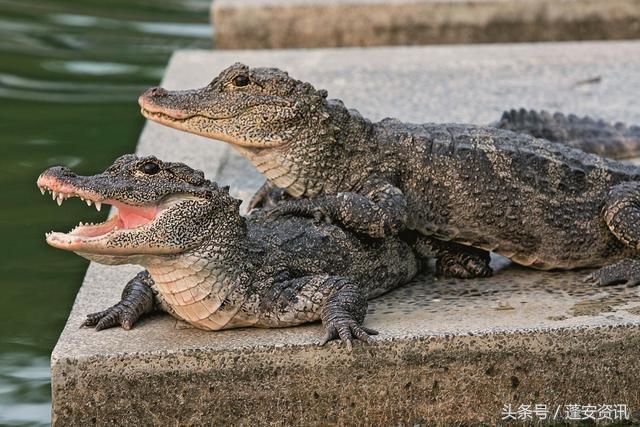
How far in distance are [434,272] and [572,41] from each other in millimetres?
6071

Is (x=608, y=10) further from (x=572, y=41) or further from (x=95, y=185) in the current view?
(x=95, y=185)

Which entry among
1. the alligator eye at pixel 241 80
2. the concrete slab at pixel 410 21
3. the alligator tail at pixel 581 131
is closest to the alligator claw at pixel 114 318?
the alligator eye at pixel 241 80

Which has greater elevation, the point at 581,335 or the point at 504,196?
the point at 504,196

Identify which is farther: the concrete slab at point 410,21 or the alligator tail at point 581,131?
the concrete slab at point 410,21

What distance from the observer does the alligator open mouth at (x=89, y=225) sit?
4.79 meters

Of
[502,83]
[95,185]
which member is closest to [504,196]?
[95,185]

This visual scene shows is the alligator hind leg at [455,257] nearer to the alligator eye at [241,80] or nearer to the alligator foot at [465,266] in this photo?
the alligator foot at [465,266]

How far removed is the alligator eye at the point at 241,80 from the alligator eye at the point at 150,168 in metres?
0.92

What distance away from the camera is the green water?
6.35 meters

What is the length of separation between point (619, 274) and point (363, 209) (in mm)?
1083

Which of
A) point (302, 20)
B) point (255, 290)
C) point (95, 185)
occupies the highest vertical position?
point (302, 20)

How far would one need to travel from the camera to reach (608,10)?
11.5 metres

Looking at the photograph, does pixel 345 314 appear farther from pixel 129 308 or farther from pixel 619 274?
pixel 619 274

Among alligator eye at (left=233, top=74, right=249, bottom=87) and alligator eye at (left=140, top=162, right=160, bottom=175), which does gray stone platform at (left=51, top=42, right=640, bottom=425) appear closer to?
alligator eye at (left=140, top=162, right=160, bottom=175)
